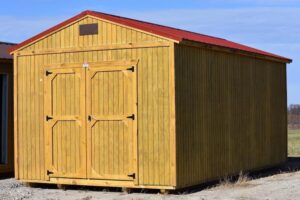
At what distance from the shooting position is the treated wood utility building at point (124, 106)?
42.1 feet

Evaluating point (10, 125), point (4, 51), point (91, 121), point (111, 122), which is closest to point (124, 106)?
point (111, 122)

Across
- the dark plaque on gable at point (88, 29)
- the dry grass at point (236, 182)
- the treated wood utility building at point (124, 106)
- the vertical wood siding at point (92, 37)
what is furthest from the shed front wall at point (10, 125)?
the dry grass at point (236, 182)

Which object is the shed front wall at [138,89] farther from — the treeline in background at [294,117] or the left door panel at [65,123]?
the treeline in background at [294,117]

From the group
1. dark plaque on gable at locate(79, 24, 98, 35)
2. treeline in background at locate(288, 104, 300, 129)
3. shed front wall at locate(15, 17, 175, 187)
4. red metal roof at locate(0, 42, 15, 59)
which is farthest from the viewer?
treeline in background at locate(288, 104, 300, 129)

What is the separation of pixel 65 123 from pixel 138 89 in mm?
1799

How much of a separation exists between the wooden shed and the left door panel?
232 cm

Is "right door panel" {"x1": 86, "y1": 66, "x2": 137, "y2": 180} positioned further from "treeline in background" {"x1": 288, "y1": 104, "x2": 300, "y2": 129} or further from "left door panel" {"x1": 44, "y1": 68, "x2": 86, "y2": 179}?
"treeline in background" {"x1": 288, "y1": 104, "x2": 300, "y2": 129}

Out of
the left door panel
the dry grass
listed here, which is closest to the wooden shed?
the left door panel

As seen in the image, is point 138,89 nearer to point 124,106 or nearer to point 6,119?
point 124,106

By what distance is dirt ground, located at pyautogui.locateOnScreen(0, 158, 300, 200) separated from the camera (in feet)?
40.8

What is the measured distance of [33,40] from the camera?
14367mm

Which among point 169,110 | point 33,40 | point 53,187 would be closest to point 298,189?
point 169,110

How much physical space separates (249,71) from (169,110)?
12.6 ft

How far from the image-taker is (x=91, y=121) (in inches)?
534
